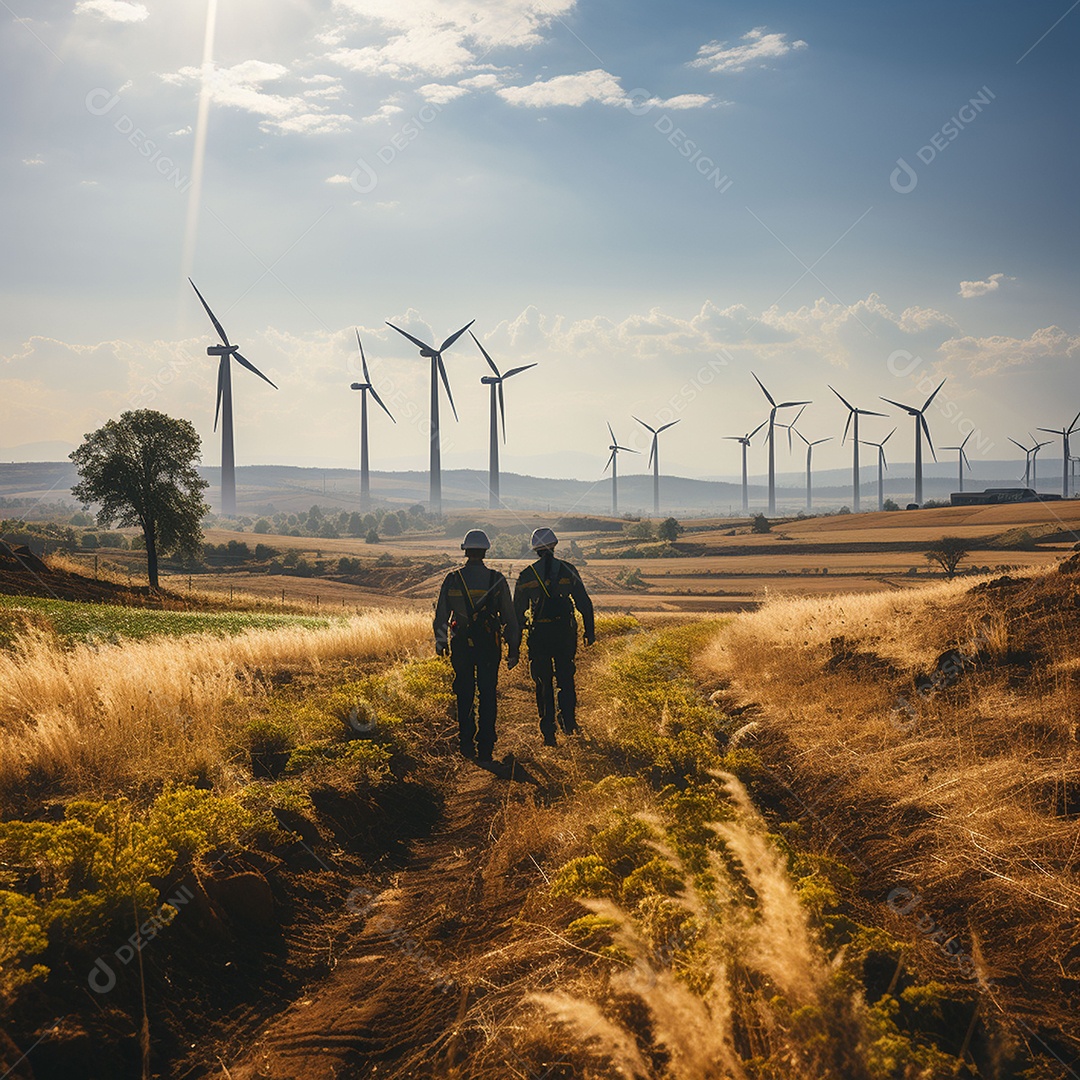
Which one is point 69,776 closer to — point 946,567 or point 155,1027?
point 155,1027

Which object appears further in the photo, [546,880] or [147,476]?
[147,476]

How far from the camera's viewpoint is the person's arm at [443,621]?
33.6 feet

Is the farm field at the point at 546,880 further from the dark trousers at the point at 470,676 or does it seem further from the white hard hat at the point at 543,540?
Answer: the white hard hat at the point at 543,540

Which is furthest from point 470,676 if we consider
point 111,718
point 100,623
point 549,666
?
point 100,623

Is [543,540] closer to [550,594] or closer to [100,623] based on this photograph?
[550,594]

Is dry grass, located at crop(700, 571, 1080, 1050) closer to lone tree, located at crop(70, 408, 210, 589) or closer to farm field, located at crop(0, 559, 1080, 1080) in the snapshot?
farm field, located at crop(0, 559, 1080, 1080)

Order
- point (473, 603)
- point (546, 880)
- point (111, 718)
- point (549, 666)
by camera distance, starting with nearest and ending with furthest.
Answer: point (546, 880)
point (111, 718)
point (473, 603)
point (549, 666)

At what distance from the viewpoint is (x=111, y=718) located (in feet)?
26.8

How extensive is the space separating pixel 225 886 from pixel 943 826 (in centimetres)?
535

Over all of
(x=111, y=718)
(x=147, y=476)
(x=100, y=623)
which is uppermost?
(x=147, y=476)

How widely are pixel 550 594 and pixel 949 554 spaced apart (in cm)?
4702

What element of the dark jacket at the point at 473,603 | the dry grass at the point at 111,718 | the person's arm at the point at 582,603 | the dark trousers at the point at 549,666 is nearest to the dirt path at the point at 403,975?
the dry grass at the point at 111,718

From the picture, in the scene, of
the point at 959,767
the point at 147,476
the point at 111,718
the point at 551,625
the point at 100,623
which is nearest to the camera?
the point at 959,767

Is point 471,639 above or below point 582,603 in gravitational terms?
below
